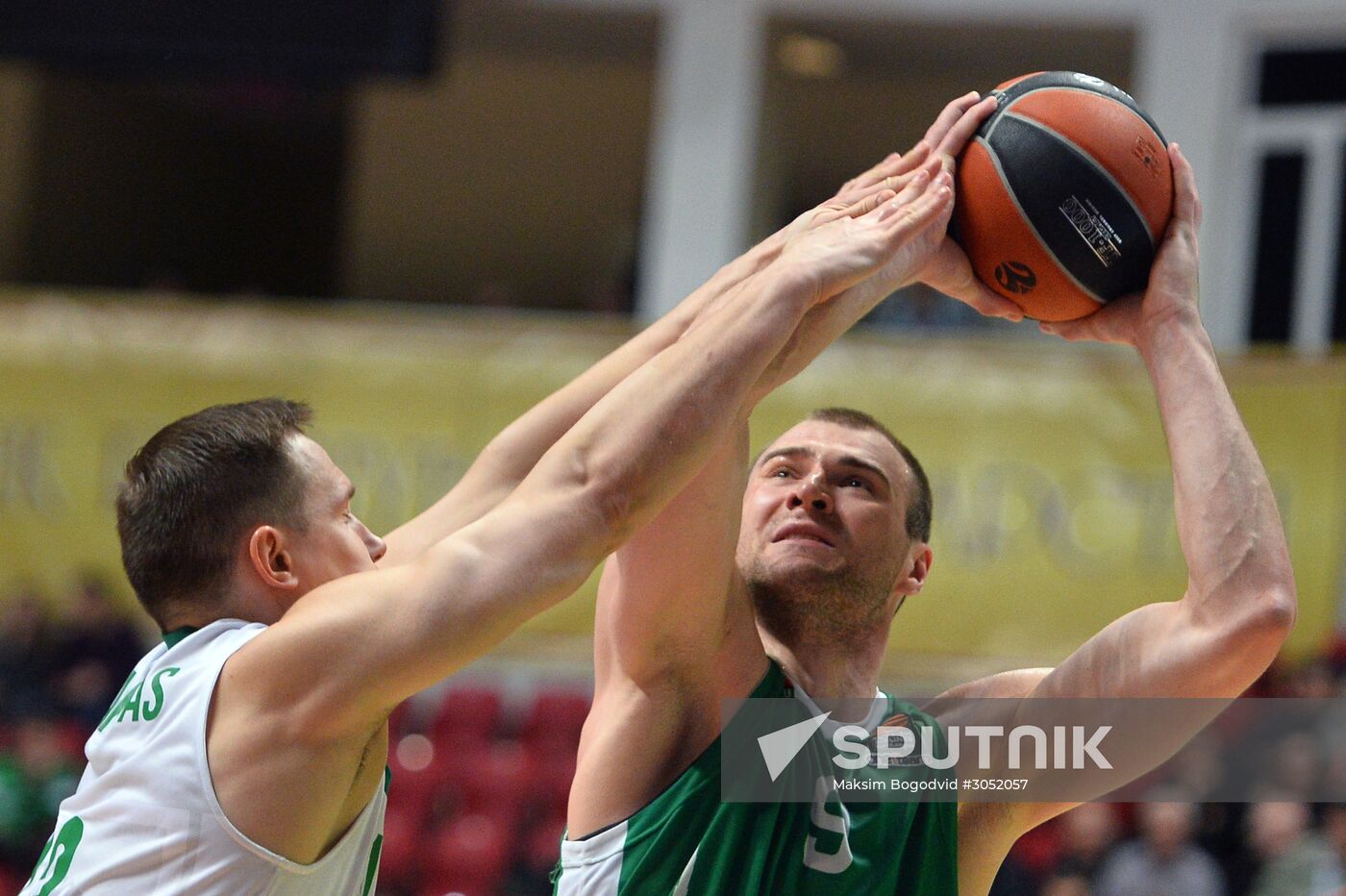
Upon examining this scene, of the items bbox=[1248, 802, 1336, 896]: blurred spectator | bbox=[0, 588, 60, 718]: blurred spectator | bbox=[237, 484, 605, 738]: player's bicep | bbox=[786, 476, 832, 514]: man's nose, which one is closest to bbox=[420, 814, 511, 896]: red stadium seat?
bbox=[0, 588, 60, 718]: blurred spectator

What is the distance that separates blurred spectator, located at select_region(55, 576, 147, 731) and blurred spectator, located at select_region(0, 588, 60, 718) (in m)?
0.16

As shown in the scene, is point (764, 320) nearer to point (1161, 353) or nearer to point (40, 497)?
point (1161, 353)

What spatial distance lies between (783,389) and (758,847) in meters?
7.88

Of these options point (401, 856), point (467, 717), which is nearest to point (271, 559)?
point (401, 856)

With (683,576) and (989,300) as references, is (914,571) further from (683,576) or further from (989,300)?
(683,576)

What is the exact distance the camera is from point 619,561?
291 centimetres

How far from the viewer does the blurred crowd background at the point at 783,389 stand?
9516 mm

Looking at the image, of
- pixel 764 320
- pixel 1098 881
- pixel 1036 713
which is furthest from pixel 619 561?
pixel 1098 881

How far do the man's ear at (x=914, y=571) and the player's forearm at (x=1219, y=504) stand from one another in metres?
0.63


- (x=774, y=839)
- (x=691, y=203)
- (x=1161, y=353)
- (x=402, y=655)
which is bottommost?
(x=774, y=839)

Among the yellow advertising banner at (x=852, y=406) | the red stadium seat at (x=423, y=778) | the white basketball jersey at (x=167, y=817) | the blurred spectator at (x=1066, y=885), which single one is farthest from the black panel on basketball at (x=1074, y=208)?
the red stadium seat at (x=423, y=778)

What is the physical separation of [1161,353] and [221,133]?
16042 millimetres

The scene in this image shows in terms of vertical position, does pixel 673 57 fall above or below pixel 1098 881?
above

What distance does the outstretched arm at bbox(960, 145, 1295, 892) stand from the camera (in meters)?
2.95
